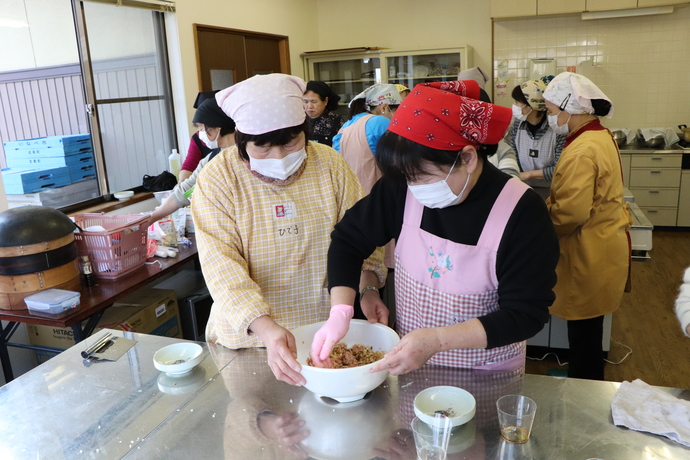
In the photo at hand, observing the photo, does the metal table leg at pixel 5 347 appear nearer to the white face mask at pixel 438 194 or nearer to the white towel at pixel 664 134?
the white face mask at pixel 438 194

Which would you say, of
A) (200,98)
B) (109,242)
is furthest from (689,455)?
(200,98)

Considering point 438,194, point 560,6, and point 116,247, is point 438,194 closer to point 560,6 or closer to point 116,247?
point 116,247

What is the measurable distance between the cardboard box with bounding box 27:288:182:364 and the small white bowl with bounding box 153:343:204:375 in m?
1.31

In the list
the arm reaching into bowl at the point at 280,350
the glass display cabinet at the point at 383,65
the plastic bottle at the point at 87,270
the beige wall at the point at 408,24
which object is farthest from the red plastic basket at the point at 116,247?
the beige wall at the point at 408,24

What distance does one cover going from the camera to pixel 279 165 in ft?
4.69

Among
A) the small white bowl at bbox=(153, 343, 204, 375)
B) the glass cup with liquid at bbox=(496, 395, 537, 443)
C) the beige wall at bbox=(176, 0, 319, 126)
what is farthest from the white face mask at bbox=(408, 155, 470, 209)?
the beige wall at bbox=(176, 0, 319, 126)

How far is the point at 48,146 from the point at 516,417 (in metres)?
3.47

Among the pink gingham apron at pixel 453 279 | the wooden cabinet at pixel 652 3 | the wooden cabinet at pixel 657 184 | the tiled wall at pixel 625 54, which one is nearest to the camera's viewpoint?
the pink gingham apron at pixel 453 279

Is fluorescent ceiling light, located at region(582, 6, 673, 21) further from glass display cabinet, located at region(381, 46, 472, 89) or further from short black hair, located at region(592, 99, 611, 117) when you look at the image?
short black hair, located at region(592, 99, 611, 117)

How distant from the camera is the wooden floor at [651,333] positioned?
285 centimetres

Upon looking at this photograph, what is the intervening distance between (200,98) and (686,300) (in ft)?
9.83

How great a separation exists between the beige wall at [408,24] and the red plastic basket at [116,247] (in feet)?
14.3

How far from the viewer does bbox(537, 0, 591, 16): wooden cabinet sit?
511 cm

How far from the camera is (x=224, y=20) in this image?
461cm
